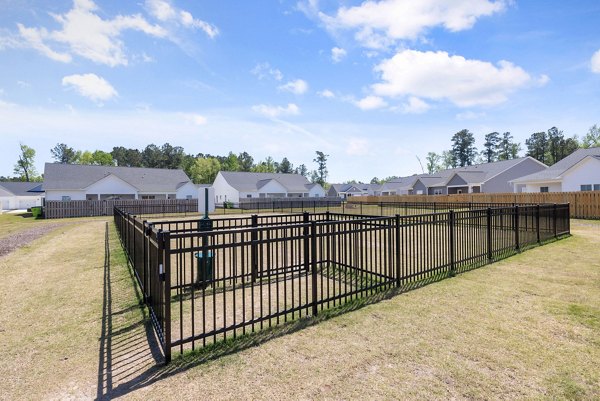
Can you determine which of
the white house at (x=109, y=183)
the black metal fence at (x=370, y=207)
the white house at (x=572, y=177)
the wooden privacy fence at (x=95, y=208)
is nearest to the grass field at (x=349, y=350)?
the black metal fence at (x=370, y=207)

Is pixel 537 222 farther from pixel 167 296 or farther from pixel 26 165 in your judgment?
pixel 26 165

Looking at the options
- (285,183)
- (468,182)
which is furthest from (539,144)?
(285,183)

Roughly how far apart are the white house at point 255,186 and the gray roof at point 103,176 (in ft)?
28.1

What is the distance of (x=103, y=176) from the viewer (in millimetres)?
37656

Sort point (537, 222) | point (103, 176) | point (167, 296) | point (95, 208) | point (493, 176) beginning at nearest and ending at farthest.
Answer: point (167, 296)
point (537, 222)
point (95, 208)
point (103, 176)
point (493, 176)

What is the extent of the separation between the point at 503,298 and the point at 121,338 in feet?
20.4

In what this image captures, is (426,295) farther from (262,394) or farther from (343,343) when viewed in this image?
(262,394)

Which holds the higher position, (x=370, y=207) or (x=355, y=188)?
(x=355, y=188)

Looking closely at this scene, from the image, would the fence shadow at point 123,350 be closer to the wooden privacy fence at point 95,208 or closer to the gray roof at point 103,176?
the wooden privacy fence at point 95,208

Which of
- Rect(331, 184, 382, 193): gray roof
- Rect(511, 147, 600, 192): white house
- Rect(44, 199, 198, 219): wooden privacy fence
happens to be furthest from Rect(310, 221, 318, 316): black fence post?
Rect(331, 184, 382, 193): gray roof

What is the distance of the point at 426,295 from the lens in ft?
18.8

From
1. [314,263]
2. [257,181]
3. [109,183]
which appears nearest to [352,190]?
[257,181]

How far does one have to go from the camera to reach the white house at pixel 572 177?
83.2 feet

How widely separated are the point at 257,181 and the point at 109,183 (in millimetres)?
24075
